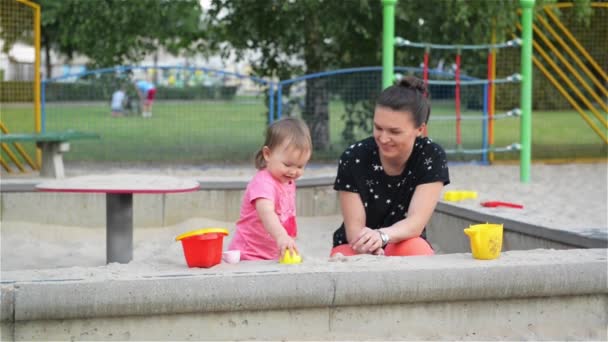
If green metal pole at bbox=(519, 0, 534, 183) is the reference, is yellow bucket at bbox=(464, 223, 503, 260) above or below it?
below

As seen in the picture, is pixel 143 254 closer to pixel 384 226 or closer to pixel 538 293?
pixel 384 226

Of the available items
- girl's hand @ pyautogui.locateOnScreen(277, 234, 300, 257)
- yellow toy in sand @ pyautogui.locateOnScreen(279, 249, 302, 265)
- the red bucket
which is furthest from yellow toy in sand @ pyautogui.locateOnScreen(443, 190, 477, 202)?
the red bucket

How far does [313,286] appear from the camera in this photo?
130 inches

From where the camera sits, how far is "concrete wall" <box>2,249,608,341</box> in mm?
3145

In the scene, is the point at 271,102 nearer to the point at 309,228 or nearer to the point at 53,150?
the point at 53,150

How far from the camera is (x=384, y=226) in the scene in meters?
4.23

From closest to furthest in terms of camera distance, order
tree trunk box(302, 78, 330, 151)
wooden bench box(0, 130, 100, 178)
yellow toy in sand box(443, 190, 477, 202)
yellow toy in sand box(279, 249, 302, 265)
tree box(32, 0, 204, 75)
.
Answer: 1. yellow toy in sand box(279, 249, 302, 265)
2. yellow toy in sand box(443, 190, 477, 202)
3. wooden bench box(0, 130, 100, 178)
4. tree trunk box(302, 78, 330, 151)
5. tree box(32, 0, 204, 75)

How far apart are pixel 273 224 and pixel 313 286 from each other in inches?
23.9

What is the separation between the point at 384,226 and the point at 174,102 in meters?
8.50

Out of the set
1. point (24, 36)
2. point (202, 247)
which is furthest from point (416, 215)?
point (24, 36)

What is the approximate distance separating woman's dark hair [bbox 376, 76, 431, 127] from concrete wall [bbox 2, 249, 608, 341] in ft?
2.11

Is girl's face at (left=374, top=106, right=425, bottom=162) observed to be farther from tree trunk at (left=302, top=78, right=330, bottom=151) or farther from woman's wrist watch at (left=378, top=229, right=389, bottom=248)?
tree trunk at (left=302, top=78, right=330, bottom=151)

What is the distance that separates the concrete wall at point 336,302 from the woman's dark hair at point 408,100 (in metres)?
0.64

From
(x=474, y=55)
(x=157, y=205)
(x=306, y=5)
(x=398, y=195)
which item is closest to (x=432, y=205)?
(x=398, y=195)
